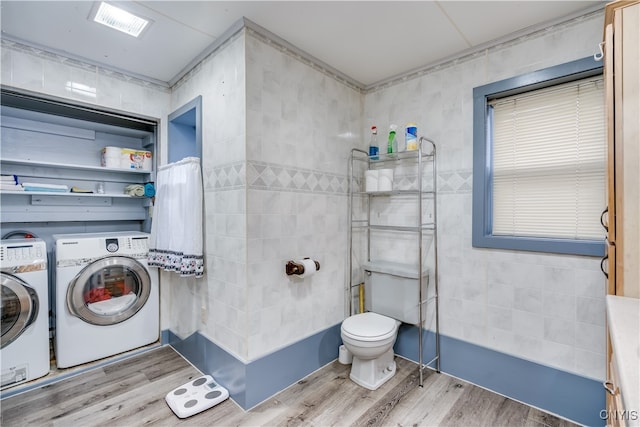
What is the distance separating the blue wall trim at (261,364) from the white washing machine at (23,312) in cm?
92

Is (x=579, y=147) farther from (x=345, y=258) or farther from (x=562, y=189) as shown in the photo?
(x=345, y=258)

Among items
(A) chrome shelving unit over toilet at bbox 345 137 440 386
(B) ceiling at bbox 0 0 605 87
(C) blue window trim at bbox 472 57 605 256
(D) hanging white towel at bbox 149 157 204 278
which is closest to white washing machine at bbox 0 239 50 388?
(D) hanging white towel at bbox 149 157 204 278

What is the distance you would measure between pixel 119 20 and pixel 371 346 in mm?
2570

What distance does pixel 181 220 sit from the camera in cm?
224

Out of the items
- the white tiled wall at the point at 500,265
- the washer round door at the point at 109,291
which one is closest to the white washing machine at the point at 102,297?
the washer round door at the point at 109,291

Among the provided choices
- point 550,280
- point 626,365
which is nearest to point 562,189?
point 550,280

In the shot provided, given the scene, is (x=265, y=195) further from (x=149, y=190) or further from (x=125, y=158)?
(x=125, y=158)

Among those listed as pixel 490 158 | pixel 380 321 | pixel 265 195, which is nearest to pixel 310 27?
pixel 265 195

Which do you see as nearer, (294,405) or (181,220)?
(294,405)

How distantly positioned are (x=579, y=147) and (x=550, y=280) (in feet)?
2.69

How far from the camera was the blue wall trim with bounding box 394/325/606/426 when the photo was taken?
171 cm

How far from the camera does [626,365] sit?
75 centimetres

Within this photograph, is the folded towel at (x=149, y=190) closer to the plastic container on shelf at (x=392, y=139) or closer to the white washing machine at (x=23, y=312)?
the white washing machine at (x=23, y=312)

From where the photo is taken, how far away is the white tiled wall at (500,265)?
174cm
